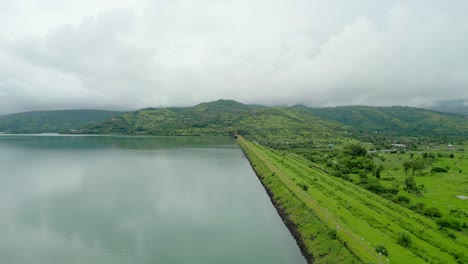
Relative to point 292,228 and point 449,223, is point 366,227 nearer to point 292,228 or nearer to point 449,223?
point 292,228

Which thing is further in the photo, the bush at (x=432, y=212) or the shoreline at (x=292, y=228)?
the bush at (x=432, y=212)

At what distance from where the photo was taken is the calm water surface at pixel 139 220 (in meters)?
29.4

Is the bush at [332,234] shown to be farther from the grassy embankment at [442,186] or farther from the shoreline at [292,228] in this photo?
the grassy embankment at [442,186]

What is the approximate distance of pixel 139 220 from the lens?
39.4m

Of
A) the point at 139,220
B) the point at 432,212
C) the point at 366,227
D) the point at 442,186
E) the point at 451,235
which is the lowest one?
the point at 451,235

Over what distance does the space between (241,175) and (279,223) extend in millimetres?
36023

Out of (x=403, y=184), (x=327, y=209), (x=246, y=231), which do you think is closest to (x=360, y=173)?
(x=403, y=184)

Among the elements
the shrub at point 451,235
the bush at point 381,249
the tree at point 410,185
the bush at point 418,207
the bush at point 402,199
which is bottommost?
the shrub at point 451,235

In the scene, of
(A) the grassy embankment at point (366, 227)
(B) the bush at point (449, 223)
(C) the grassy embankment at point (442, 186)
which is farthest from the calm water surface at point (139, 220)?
(C) the grassy embankment at point (442, 186)

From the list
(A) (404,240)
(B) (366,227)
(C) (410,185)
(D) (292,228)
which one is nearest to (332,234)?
(B) (366,227)

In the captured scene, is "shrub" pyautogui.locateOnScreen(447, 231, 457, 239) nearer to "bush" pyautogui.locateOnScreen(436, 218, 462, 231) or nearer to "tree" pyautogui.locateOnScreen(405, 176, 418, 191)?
"bush" pyautogui.locateOnScreen(436, 218, 462, 231)

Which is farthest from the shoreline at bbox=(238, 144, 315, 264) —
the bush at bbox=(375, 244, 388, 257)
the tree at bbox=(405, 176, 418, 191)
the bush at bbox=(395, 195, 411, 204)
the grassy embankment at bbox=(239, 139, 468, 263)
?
the tree at bbox=(405, 176, 418, 191)

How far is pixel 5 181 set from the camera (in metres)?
65.2

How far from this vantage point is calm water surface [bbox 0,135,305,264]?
29.4 metres
